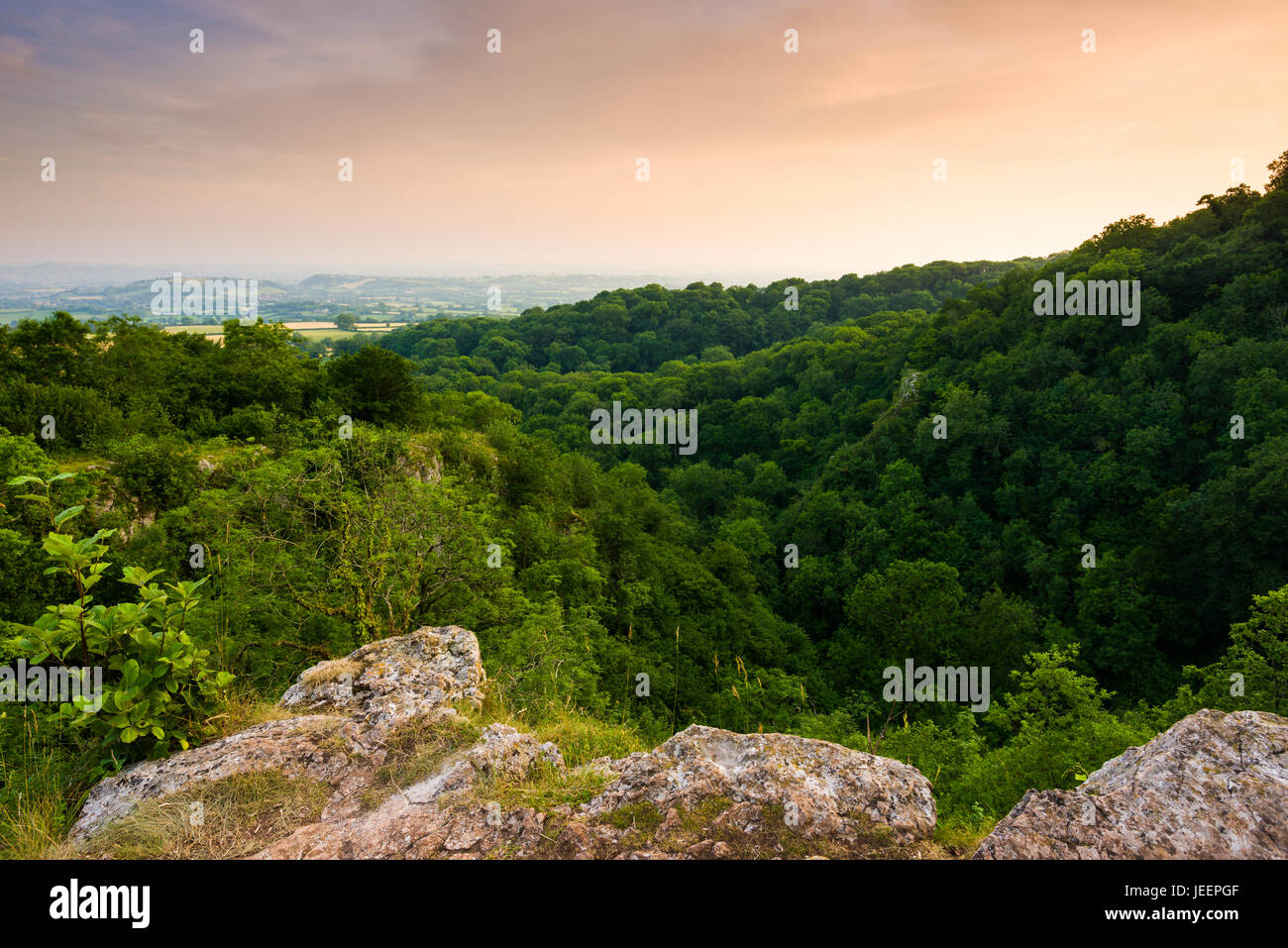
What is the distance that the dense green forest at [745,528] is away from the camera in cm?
855

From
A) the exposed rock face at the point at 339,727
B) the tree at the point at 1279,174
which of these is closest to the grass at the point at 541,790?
the exposed rock face at the point at 339,727

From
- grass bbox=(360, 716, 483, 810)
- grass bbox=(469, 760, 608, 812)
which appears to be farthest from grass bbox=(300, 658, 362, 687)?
grass bbox=(469, 760, 608, 812)

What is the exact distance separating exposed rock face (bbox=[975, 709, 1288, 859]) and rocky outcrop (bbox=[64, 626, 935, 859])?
0.70m

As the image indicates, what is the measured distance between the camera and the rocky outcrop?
11.6 feet

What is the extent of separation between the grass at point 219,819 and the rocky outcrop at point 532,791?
86mm

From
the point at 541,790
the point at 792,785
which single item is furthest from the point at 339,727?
the point at 792,785

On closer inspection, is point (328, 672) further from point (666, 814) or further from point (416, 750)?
point (666, 814)

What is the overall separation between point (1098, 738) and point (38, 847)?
18.3 meters

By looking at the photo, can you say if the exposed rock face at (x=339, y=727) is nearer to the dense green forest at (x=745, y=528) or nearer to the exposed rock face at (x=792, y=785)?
the dense green forest at (x=745, y=528)

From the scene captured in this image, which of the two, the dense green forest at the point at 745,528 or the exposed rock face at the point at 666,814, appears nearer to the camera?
the exposed rock face at the point at 666,814

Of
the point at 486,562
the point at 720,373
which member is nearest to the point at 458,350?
the point at 720,373

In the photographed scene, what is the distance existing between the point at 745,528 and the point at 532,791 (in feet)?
145

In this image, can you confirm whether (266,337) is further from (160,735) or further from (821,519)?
(821,519)

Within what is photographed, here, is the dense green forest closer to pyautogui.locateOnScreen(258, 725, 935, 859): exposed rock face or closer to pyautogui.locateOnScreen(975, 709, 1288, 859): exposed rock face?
pyautogui.locateOnScreen(258, 725, 935, 859): exposed rock face
